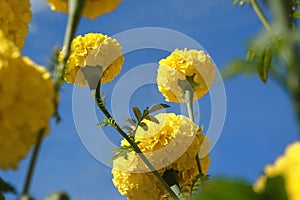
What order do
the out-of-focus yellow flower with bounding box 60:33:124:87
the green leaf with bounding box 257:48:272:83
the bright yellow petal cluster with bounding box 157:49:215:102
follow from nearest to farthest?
the green leaf with bounding box 257:48:272:83, the out-of-focus yellow flower with bounding box 60:33:124:87, the bright yellow petal cluster with bounding box 157:49:215:102

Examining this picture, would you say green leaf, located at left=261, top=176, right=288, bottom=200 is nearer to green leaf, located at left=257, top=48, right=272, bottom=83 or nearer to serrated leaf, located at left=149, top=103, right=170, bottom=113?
green leaf, located at left=257, top=48, right=272, bottom=83

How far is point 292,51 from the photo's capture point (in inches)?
20.3

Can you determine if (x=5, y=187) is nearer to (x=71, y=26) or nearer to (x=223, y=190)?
(x=71, y=26)

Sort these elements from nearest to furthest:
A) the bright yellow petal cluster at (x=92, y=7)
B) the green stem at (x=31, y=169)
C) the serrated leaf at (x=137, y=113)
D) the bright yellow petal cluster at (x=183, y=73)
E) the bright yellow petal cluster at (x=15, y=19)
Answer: the green stem at (x=31, y=169) < the bright yellow petal cluster at (x=92, y=7) < the bright yellow petal cluster at (x=15, y=19) < the serrated leaf at (x=137, y=113) < the bright yellow petal cluster at (x=183, y=73)

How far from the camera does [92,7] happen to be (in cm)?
93

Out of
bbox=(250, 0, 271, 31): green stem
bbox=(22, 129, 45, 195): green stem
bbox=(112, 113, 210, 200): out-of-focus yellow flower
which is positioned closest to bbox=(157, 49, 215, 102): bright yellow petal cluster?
bbox=(112, 113, 210, 200): out-of-focus yellow flower

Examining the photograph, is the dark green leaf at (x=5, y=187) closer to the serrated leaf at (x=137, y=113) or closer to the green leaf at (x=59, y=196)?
the green leaf at (x=59, y=196)

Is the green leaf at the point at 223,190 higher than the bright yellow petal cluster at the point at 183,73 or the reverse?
the reverse

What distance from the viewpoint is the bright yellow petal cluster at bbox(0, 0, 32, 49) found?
4.67ft

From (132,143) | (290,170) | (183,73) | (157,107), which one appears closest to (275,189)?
(290,170)

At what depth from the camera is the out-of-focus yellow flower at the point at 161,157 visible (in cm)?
182

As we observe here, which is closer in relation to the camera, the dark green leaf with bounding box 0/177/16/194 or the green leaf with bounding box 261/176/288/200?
the green leaf with bounding box 261/176/288/200

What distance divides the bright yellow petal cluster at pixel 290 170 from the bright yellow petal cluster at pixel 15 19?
0.92m

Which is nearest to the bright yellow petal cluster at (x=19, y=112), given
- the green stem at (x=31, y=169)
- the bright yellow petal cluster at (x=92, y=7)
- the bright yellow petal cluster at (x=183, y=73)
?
the green stem at (x=31, y=169)
